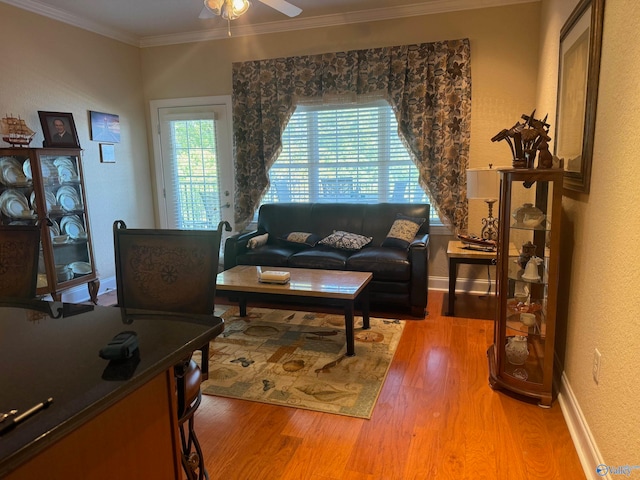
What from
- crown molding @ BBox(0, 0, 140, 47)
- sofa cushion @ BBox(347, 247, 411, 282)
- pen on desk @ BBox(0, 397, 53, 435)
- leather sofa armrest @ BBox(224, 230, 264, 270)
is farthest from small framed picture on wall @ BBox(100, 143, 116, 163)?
pen on desk @ BBox(0, 397, 53, 435)

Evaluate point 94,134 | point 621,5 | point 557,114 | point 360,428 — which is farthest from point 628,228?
point 94,134

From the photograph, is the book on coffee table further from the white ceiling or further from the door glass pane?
the white ceiling

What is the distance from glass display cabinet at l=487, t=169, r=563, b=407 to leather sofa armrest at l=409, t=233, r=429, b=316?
3.56 feet

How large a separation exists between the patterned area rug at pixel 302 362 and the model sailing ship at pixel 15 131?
7.53ft

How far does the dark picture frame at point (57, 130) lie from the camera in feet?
13.1

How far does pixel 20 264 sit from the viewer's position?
1956 millimetres

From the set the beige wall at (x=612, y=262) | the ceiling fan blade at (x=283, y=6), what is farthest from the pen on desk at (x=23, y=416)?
the ceiling fan blade at (x=283, y=6)

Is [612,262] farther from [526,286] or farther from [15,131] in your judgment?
[15,131]

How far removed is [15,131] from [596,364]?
4.38m

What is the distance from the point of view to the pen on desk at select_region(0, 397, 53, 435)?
0.76 meters

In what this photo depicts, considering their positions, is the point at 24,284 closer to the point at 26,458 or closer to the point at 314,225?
the point at 26,458

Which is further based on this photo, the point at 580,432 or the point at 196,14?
the point at 196,14

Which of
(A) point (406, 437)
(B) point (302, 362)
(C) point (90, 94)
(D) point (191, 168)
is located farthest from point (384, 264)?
(C) point (90, 94)

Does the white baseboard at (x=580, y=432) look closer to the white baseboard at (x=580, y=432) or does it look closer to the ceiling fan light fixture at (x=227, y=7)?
the white baseboard at (x=580, y=432)
